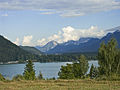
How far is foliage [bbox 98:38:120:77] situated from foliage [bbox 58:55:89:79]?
49.0 feet

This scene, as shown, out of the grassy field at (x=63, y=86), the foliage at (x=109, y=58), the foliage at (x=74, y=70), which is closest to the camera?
the grassy field at (x=63, y=86)

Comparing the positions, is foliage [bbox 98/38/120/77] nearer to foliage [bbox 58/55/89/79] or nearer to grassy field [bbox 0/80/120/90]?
foliage [bbox 58/55/89/79]

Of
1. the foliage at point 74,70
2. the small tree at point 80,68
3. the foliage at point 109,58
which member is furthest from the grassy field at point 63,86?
the small tree at point 80,68

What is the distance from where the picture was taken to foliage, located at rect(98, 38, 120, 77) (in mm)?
53772

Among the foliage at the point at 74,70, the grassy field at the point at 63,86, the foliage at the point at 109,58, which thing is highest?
the foliage at the point at 109,58

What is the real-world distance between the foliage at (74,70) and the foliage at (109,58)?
14.9 metres

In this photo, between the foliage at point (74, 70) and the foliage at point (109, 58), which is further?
the foliage at point (74, 70)

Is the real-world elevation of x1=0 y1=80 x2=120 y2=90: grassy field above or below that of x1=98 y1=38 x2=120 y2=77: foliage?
below

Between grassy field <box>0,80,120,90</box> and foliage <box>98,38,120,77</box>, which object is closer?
grassy field <box>0,80,120,90</box>

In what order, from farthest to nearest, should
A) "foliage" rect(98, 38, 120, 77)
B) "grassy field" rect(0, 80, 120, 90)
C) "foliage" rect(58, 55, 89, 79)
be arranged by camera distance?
"foliage" rect(58, 55, 89, 79) < "foliage" rect(98, 38, 120, 77) < "grassy field" rect(0, 80, 120, 90)

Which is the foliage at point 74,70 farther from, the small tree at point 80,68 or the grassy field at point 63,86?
the grassy field at point 63,86

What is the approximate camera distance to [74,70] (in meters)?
80.4

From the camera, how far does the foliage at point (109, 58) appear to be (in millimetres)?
53772

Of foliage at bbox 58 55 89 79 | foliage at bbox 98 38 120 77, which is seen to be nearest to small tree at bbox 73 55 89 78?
foliage at bbox 58 55 89 79
